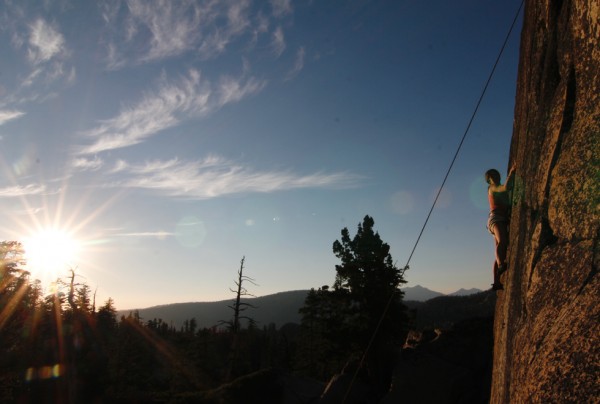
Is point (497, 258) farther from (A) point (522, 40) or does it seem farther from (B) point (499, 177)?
(A) point (522, 40)

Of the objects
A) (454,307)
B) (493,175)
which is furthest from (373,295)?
(454,307)

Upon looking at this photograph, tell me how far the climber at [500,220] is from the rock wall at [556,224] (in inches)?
13.3

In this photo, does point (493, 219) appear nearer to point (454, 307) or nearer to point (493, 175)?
point (493, 175)

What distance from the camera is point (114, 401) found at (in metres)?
Result: 29.4

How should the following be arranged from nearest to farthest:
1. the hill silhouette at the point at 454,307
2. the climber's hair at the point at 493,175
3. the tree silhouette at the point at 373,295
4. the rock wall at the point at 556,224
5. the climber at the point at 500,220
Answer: the rock wall at the point at 556,224 → the climber at the point at 500,220 → the climber's hair at the point at 493,175 → the tree silhouette at the point at 373,295 → the hill silhouette at the point at 454,307

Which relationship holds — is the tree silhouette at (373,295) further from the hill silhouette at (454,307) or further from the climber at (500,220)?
the hill silhouette at (454,307)

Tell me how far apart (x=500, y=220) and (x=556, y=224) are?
6.33 ft

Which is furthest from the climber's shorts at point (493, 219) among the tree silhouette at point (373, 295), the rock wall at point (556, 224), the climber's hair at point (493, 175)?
the tree silhouette at point (373, 295)

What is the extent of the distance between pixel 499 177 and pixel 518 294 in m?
2.25

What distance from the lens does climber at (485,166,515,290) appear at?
6.06m

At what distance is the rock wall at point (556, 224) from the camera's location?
3373mm

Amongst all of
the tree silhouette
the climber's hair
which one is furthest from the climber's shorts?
the tree silhouette

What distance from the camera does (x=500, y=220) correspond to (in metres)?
6.14

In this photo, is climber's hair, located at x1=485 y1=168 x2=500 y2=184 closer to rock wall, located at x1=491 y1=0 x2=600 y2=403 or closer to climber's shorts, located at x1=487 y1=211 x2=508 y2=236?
climber's shorts, located at x1=487 y1=211 x2=508 y2=236
